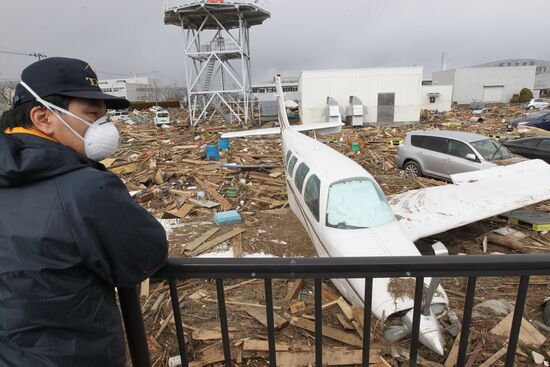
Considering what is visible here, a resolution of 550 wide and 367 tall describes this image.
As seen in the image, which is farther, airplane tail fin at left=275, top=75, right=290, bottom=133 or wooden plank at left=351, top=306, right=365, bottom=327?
airplane tail fin at left=275, top=75, right=290, bottom=133

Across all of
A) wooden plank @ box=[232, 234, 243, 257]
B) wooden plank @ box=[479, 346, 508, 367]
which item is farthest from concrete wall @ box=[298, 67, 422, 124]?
wooden plank @ box=[479, 346, 508, 367]

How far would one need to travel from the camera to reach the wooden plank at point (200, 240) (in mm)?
7406

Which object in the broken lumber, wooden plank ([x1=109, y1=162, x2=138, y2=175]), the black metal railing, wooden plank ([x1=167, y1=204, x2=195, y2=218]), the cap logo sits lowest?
the broken lumber

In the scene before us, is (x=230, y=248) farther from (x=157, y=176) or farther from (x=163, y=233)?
(x=157, y=176)

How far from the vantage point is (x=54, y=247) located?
1351 mm

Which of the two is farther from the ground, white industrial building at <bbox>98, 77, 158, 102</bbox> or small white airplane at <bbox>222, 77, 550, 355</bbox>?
white industrial building at <bbox>98, 77, 158, 102</bbox>

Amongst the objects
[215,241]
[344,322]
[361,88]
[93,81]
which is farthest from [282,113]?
[361,88]

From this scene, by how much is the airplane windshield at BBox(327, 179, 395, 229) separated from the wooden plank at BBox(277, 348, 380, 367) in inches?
71.8

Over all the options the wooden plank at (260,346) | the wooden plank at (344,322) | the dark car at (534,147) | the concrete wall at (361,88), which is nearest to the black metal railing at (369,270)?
the wooden plank at (260,346)

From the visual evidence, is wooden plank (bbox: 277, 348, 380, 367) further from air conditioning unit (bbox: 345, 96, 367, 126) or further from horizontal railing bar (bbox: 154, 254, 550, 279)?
air conditioning unit (bbox: 345, 96, 367, 126)

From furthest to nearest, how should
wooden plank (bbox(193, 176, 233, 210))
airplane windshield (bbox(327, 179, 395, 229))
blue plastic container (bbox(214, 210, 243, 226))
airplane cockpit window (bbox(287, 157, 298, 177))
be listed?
wooden plank (bbox(193, 176, 233, 210)) < blue plastic container (bbox(214, 210, 243, 226)) < airplane cockpit window (bbox(287, 157, 298, 177)) < airplane windshield (bbox(327, 179, 395, 229))

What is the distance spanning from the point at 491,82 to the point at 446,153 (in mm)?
60450

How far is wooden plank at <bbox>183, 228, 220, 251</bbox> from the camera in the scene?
741cm

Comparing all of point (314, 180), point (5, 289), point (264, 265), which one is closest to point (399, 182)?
point (314, 180)
